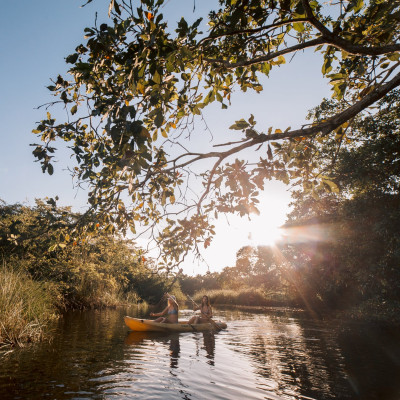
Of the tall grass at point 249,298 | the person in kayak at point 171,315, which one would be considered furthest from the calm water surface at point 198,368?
the tall grass at point 249,298

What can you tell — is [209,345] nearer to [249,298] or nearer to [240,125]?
[240,125]

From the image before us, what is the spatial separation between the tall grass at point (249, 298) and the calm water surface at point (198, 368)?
1667 centimetres

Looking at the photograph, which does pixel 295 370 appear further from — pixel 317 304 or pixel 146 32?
pixel 317 304

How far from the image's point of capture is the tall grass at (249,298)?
26845mm

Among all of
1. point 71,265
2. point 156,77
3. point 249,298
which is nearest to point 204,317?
point 71,265

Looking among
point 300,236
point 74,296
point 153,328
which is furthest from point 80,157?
point 300,236

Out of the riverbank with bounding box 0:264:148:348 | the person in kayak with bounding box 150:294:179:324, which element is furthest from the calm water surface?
the person in kayak with bounding box 150:294:179:324

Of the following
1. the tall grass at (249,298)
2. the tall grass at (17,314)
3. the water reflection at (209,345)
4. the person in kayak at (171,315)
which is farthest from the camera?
the tall grass at (249,298)

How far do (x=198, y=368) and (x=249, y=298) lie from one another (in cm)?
2356

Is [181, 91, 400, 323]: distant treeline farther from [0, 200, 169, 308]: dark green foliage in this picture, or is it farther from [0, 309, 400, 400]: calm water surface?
[0, 200, 169, 308]: dark green foliage

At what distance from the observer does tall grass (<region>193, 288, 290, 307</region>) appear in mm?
26845

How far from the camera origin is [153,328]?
11266 mm

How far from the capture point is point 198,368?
643 cm

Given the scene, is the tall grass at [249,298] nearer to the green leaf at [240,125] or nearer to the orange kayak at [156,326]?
the orange kayak at [156,326]
